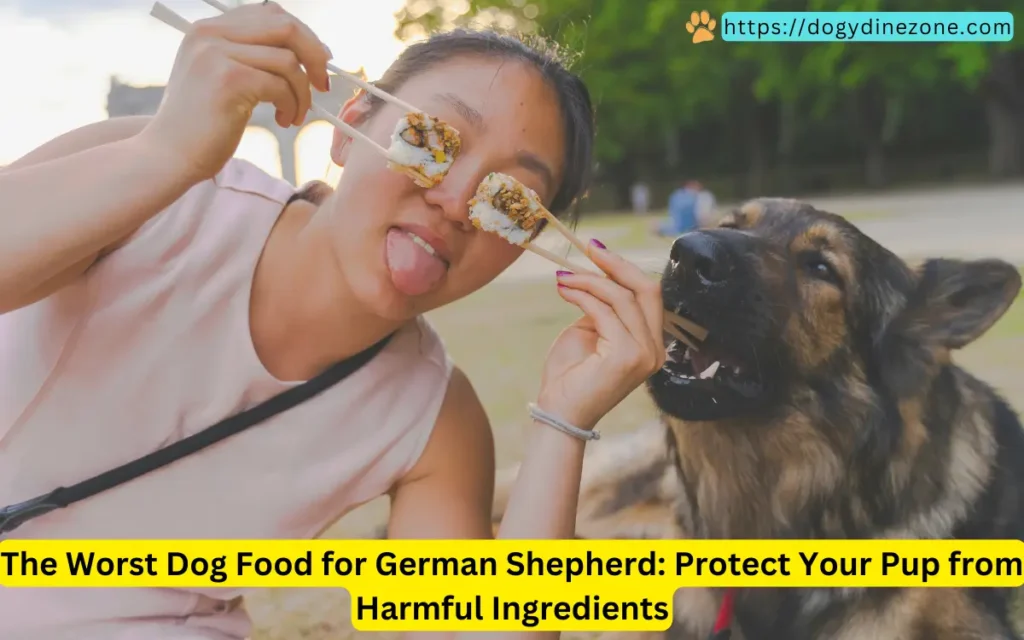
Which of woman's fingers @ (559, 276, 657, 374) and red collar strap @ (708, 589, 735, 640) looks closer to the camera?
woman's fingers @ (559, 276, 657, 374)

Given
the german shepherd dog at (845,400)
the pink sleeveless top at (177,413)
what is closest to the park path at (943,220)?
the german shepherd dog at (845,400)

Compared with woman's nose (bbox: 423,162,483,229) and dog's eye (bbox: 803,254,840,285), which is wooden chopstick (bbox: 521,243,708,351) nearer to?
woman's nose (bbox: 423,162,483,229)

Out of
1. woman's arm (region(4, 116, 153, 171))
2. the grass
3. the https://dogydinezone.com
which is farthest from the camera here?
the grass

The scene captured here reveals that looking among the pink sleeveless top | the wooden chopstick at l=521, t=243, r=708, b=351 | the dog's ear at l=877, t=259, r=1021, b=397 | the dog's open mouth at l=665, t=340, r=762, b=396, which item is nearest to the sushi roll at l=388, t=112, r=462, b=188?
the wooden chopstick at l=521, t=243, r=708, b=351

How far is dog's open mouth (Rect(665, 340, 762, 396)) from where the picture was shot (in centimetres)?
112

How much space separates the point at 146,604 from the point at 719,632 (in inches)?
31.3

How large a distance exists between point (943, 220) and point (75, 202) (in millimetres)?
1209

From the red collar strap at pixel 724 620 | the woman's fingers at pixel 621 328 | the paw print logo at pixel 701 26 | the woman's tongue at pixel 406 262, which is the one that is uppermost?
the paw print logo at pixel 701 26

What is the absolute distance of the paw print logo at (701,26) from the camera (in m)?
1.13

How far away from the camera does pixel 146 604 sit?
92 cm

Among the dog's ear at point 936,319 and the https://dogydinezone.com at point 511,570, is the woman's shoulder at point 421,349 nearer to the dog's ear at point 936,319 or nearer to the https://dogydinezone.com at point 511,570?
the https://dogydinezone.com at point 511,570

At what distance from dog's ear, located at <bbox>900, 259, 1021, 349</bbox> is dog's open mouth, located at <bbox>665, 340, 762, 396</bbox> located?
243 millimetres

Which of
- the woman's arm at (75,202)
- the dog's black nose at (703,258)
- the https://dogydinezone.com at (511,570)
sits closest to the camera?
the woman's arm at (75,202)

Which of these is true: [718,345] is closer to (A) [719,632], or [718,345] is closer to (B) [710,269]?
(B) [710,269]
